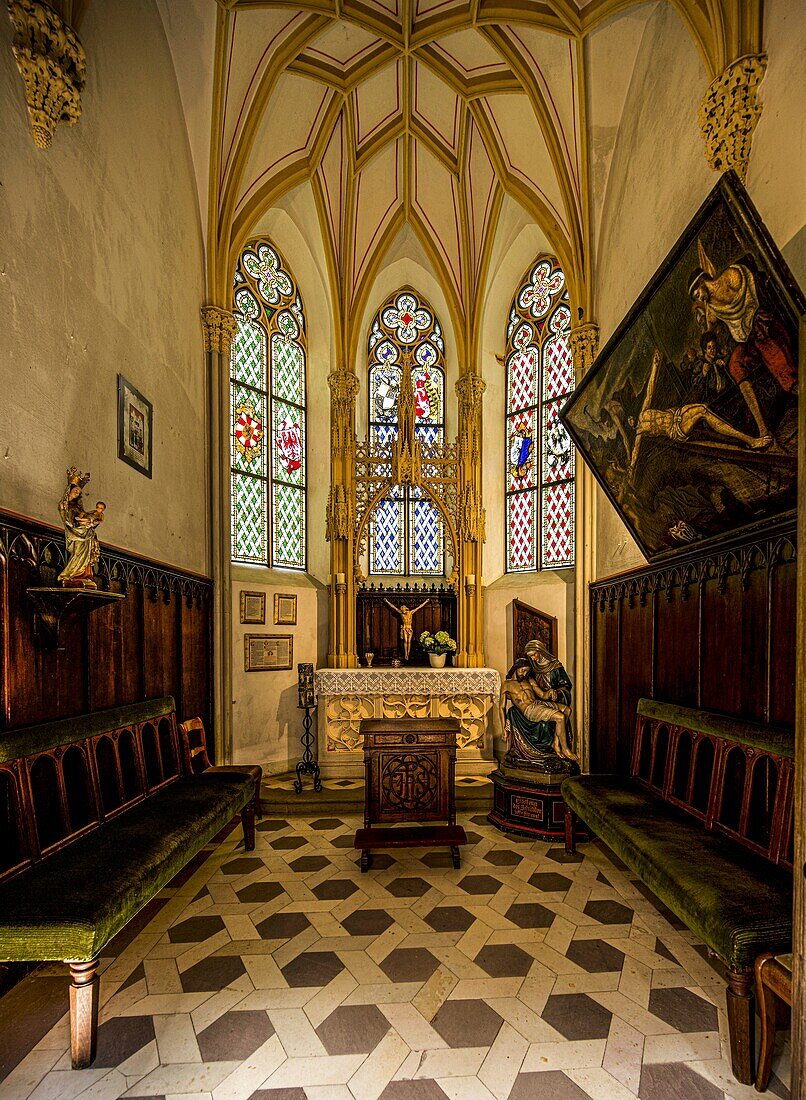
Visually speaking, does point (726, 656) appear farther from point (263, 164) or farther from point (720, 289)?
point (263, 164)

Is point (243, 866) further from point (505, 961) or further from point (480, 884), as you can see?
point (505, 961)

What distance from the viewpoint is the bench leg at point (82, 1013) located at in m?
2.58

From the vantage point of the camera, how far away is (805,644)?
2248mm

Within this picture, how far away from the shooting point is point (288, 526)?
859cm

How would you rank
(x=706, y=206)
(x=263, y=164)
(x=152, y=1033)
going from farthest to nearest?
(x=263, y=164) → (x=152, y=1033) → (x=706, y=206)

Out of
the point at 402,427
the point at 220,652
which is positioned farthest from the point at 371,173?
the point at 220,652

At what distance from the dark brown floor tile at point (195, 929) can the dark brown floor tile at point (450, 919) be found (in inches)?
54.0

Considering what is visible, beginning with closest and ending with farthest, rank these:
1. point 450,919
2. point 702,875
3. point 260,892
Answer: point 702,875
point 450,919
point 260,892

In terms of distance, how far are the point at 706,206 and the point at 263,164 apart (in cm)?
667

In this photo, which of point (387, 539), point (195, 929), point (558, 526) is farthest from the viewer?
point (387, 539)

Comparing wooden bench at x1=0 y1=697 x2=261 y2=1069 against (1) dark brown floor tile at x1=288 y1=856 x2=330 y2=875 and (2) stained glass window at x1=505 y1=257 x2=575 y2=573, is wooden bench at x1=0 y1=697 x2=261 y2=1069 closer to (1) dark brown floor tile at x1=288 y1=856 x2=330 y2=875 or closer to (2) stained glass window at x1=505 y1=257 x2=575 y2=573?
(1) dark brown floor tile at x1=288 y1=856 x2=330 y2=875

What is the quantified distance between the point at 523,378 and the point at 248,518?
4602mm

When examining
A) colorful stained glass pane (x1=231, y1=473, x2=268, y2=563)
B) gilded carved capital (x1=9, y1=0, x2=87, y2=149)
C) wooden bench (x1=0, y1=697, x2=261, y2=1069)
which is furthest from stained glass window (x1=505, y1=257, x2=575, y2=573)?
gilded carved capital (x1=9, y1=0, x2=87, y2=149)

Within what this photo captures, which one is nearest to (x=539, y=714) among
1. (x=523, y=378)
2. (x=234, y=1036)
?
(x=234, y=1036)
